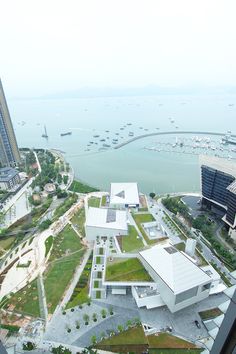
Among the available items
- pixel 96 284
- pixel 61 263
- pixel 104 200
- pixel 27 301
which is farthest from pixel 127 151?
pixel 27 301

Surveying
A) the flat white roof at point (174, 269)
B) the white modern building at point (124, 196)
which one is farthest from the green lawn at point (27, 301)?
the white modern building at point (124, 196)

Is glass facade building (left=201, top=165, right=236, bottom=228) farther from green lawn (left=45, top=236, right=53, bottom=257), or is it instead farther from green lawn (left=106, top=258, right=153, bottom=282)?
green lawn (left=45, top=236, right=53, bottom=257)

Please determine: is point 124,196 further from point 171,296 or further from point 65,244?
point 171,296

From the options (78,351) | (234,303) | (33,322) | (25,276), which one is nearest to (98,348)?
(78,351)

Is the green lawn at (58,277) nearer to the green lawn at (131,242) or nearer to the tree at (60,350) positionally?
the tree at (60,350)

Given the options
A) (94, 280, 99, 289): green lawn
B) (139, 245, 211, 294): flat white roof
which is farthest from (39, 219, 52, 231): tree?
(139, 245, 211, 294): flat white roof

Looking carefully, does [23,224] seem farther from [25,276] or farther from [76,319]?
[76,319]
